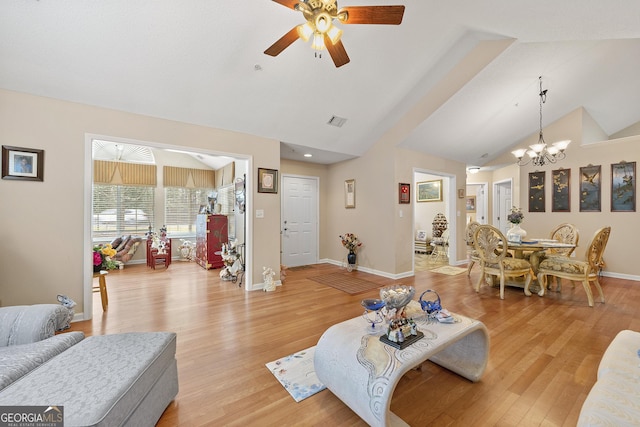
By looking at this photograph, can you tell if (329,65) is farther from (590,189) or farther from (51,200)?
(590,189)

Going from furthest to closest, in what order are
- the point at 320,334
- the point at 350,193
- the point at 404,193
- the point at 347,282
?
the point at 350,193 → the point at 404,193 → the point at 347,282 → the point at 320,334

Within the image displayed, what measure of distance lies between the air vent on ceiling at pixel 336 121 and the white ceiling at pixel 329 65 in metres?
0.07

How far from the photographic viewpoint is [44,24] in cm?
229

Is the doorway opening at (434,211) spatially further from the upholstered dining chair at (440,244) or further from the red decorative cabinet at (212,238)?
the red decorative cabinet at (212,238)

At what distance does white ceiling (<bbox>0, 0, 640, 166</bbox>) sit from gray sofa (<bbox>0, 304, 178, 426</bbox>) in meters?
2.43

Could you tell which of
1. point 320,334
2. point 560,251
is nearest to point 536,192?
point 560,251

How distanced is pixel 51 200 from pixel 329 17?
3.46 metres

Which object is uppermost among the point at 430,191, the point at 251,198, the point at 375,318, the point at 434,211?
the point at 430,191

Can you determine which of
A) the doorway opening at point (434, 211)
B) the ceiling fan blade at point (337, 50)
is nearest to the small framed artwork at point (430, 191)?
A: the doorway opening at point (434, 211)

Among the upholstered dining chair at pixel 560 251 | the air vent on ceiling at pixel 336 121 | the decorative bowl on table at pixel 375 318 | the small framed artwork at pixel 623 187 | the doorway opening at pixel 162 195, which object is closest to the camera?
the decorative bowl on table at pixel 375 318

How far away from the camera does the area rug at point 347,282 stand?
418 cm

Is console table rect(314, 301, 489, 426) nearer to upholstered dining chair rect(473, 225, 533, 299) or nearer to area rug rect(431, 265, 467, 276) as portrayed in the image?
upholstered dining chair rect(473, 225, 533, 299)

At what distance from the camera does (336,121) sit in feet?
14.3

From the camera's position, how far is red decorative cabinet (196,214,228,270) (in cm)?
576
